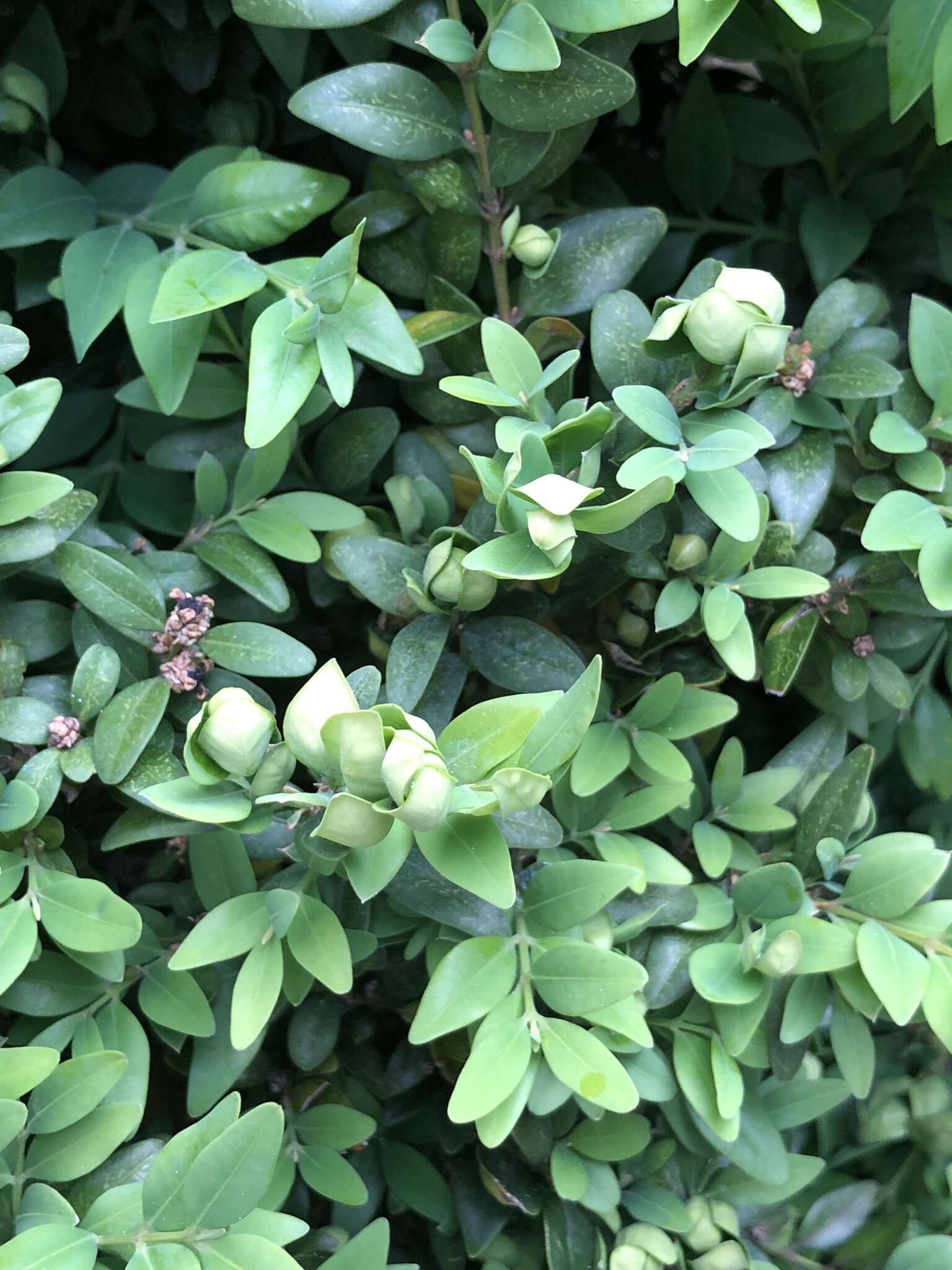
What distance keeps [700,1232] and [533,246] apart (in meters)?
0.62

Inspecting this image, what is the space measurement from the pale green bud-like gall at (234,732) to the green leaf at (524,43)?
0.35 m

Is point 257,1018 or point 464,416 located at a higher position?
point 464,416

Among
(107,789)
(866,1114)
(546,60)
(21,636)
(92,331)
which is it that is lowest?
(866,1114)

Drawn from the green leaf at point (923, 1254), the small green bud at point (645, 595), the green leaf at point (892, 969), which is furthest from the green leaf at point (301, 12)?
the green leaf at point (923, 1254)

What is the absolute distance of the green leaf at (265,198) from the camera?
2.09ft

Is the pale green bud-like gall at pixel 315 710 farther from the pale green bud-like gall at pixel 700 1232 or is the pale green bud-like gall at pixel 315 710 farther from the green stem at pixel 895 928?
the pale green bud-like gall at pixel 700 1232

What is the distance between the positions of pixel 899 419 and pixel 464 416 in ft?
0.86

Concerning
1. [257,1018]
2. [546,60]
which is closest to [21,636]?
[257,1018]

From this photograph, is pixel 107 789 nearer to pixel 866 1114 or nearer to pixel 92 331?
pixel 92 331

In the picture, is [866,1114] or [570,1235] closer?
[570,1235]

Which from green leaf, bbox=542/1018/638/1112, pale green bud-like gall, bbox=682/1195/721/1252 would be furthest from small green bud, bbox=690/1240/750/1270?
green leaf, bbox=542/1018/638/1112

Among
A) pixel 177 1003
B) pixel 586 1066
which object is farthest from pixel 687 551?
pixel 177 1003

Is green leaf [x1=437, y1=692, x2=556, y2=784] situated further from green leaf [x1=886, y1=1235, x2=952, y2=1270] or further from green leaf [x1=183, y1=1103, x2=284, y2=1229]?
green leaf [x1=886, y1=1235, x2=952, y2=1270]

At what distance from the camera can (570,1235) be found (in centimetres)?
66
